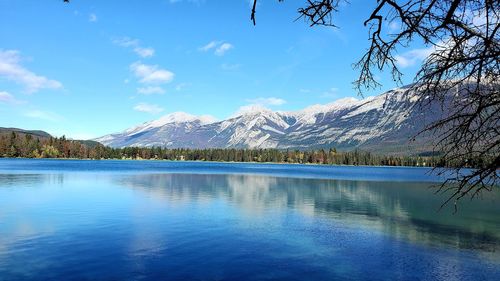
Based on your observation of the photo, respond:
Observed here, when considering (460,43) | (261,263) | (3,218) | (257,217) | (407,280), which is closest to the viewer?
(460,43)

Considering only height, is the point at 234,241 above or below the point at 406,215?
above

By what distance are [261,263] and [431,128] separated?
19.9 metres

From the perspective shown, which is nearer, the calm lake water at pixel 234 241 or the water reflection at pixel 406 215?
the calm lake water at pixel 234 241

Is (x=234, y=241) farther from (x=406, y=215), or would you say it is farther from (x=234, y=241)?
(x=406, y=215)

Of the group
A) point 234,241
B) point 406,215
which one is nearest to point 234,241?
point 234,241

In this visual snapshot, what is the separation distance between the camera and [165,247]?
27.2 metres

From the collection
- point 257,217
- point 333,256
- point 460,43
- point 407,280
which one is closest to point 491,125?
point 460,43

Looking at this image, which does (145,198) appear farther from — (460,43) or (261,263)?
(460,43)

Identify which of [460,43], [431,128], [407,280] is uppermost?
[460,43]

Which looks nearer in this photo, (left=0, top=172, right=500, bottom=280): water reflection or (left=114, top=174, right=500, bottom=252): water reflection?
(left=0, top=172, right=500, bottom=280): water reflection

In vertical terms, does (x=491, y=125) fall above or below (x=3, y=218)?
above

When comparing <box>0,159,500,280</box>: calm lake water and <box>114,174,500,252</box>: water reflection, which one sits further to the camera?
<box>114,174,500,252</box>: water reflection

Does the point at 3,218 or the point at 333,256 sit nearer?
the point at 333,256

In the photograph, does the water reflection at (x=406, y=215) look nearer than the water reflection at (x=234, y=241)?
No
